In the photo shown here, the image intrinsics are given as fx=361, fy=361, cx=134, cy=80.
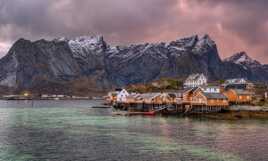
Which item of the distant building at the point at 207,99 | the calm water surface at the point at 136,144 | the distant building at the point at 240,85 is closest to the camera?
the calm water surface at the point at 136,144

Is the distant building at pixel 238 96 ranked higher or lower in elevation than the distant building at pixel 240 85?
lower

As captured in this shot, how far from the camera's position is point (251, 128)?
7538 cm

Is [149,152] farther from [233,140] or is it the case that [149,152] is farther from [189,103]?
[189,103]

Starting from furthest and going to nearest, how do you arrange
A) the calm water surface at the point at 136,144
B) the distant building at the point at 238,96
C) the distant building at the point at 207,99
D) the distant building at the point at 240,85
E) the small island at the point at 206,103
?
the distant building at the point at 240,85 → the distant building at the point at 238,96 → the distant building at the point at 207,99 → the small island at the point at 206,103 → the calm water surface at the point at 136,144

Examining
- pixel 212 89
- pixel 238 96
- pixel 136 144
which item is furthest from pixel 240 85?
pixel 136 144

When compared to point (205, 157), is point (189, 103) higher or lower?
higher

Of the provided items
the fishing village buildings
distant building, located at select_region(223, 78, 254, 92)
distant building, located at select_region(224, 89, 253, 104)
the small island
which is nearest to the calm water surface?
the small island

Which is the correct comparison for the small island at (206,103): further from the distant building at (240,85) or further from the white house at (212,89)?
the distant building at (240,85)

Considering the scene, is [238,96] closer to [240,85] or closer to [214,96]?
[214,96]

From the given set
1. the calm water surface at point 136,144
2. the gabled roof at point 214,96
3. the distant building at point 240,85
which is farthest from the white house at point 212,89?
the calm water surface at point 136,144

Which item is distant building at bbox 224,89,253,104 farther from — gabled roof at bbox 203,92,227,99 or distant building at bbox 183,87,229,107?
distant building at bbox 183,87,229,107

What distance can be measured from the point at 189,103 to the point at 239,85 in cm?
5668

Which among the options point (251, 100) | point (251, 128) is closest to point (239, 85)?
point (251, 100)

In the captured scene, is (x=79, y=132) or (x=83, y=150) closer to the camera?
(x=83, y=150)
